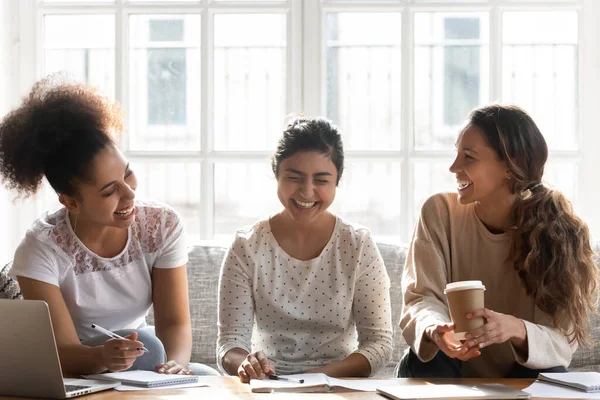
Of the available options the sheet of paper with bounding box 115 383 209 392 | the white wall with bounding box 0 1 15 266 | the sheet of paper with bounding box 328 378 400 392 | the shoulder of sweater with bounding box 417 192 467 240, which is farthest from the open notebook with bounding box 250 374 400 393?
the white wall with bounding box 0 1 15 266

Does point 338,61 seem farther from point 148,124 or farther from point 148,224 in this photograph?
point 148,224

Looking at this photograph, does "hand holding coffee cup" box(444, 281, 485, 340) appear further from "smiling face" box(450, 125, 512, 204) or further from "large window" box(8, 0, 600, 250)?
"large window" box(8, 0, 600, 250)

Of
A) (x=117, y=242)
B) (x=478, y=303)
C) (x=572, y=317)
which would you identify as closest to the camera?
(x=478, y=303)

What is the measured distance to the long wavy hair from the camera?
2.25 metres

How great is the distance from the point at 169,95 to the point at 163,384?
1.83 m

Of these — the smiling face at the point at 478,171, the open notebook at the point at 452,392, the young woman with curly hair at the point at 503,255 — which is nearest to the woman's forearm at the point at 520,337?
the young woman with curly hair at the point at 503,255

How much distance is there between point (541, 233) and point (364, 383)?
2.33 feet

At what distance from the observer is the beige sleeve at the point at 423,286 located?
7.30 feet

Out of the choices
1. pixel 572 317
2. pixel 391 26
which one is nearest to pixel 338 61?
pixel 391 26

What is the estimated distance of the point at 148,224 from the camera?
249 centimetres

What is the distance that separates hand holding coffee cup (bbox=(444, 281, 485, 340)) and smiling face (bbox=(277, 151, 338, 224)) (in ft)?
2.16

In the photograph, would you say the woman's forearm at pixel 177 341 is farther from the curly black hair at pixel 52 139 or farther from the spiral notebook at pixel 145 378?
the curly black hair at pixel 52 139

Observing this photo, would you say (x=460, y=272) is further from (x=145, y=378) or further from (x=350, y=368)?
(x=145, y=378)

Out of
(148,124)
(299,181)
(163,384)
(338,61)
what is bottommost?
(163,384)
